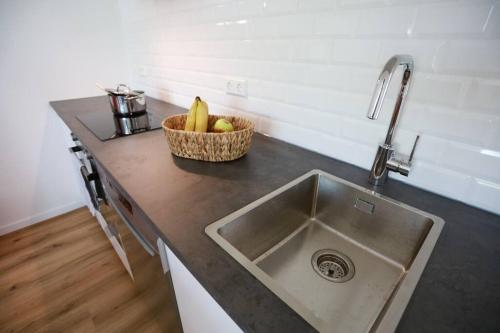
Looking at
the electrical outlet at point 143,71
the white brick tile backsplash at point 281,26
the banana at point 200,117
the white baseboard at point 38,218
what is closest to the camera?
the white brick tile backsplash at point 281,26

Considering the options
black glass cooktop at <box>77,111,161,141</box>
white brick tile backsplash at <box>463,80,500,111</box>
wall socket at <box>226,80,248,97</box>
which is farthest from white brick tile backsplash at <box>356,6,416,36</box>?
black glass cooktop at <box>77,111,161,141</box>

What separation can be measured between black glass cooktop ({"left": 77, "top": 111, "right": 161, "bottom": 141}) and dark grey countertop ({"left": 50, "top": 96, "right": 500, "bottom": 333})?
63 millimetres

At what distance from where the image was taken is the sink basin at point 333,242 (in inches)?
24.0

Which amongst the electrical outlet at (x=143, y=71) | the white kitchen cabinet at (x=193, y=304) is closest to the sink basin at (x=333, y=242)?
the white kitchen cabinet at (x=193, y=304)

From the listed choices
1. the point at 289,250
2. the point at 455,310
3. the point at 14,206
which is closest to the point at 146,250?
the point at 289,250

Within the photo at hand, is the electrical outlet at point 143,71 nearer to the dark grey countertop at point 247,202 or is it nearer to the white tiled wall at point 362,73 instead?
the white tiled wall at point 362,73

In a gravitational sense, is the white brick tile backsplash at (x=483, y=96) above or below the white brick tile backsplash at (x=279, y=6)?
below

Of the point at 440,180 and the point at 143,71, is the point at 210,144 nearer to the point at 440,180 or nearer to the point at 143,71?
the point at 440,180

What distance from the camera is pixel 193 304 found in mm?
664

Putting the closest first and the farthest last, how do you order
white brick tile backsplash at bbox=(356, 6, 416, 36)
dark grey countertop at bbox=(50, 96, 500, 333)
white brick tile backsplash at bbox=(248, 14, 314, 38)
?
dark grey countertop at bbox=(50, 96, 500, 333), white brick tile backsplash at bbox=(356, 6, 416, 36), white brick tile backsplash at bbox=(248, 14, 314, 38)

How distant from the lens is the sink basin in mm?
610

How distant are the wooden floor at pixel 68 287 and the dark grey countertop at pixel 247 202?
45cm

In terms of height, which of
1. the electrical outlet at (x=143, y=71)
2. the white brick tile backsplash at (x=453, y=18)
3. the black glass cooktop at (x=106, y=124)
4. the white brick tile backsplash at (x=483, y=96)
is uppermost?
the white brick tile backsplash at (x=453, y=18)

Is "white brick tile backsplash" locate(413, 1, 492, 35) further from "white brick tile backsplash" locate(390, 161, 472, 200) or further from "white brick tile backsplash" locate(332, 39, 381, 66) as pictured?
"white brick tile backsplash" locate(390, 161, 472, 200)
